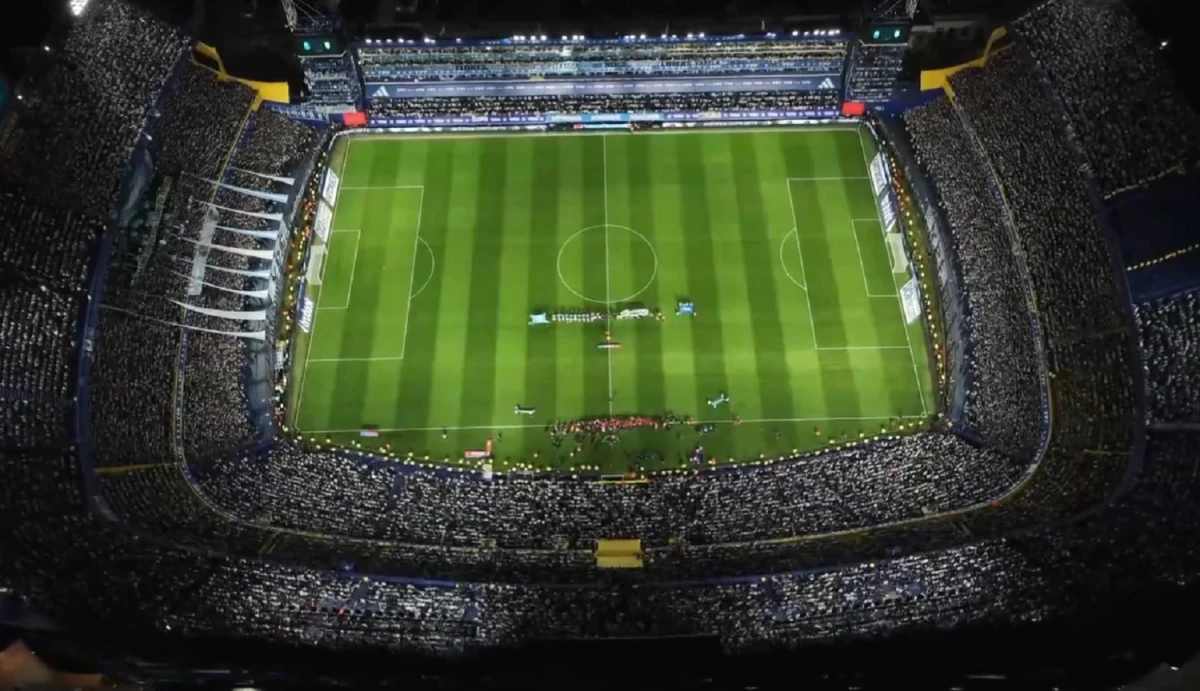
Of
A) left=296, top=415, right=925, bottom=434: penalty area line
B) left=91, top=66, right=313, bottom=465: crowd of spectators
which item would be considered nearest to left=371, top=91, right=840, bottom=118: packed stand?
left=91, top=66, right=313, bottom=465: crowd of spectators

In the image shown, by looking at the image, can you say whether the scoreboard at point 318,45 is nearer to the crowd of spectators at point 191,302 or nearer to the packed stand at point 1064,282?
the crowd of spectators at point 191,302

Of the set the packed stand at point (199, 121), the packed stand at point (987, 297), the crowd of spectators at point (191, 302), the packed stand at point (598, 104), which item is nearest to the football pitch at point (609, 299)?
the packed stand at point (598, 104)

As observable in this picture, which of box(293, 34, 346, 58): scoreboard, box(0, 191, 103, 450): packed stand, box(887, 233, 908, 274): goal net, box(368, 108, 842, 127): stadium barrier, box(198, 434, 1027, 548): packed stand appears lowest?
box(198, 434, 1027, 548): packed stand

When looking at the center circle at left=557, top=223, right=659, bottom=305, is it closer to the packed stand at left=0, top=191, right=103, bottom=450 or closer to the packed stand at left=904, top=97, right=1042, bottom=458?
the packed stand at left=904, top=97, right=1042, bottom=458

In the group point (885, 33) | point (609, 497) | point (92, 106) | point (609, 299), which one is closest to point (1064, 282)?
point (885, 33)

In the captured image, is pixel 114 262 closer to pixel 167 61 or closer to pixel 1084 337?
pixel 167 61

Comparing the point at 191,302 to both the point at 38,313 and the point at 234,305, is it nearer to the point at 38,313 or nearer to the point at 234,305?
the point at 234,305
